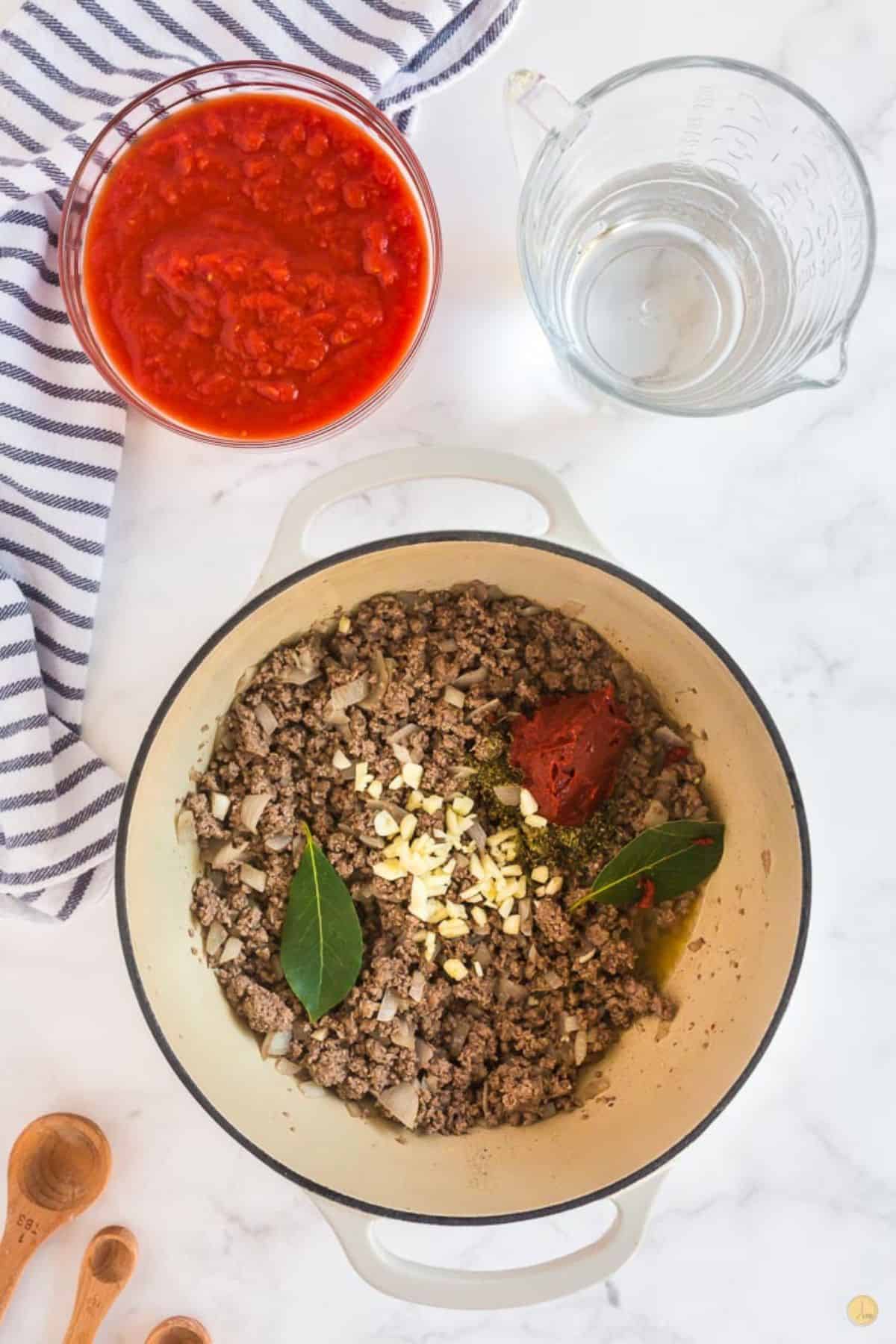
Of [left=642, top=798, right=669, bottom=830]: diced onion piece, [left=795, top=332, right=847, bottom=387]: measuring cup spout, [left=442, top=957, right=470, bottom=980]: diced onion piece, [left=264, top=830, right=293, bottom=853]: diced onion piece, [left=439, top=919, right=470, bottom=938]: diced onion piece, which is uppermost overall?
[left=795, top=332, right=847, bottom=387]: measuring cup spout

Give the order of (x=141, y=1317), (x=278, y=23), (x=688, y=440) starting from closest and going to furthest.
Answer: (x=278, y=23), (x=688, y=440), (x=141, y=1317)

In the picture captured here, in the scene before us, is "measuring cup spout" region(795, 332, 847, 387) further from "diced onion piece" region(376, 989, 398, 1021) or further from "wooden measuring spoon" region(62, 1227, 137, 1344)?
"wooden measuring spoon" region(62, 1227, 137, 1344)

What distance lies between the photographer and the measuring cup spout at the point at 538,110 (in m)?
1.31

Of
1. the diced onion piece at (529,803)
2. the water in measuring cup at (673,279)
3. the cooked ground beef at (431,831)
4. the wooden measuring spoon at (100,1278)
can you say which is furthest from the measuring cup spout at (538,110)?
the wooden measuring spoon at (100,1278)

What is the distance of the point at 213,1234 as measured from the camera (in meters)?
1.65

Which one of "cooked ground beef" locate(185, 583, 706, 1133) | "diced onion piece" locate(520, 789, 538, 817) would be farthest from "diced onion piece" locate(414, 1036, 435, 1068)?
"diced onion piece" locate(520, 789, 538, 817)

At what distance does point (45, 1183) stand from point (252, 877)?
0.57 meters

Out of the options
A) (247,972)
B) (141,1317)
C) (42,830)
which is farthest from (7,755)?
(141,1317)

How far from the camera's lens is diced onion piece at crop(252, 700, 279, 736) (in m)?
1.48

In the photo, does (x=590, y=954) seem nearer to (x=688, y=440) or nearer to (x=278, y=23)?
(x=688, y=440)

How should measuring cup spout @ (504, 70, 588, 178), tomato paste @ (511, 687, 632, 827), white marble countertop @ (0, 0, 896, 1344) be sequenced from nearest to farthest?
1. measuring cup spout @ (504, 70, 588, 178)
2. tomato paste @ (511, 687, 632, 827)
3. white marble countertop @ (0, 0, 896, 1344)

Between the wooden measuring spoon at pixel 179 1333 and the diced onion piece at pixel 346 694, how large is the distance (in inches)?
36.1

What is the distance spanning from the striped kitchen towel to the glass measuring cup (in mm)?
212

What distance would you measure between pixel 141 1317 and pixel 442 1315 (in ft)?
1.42
